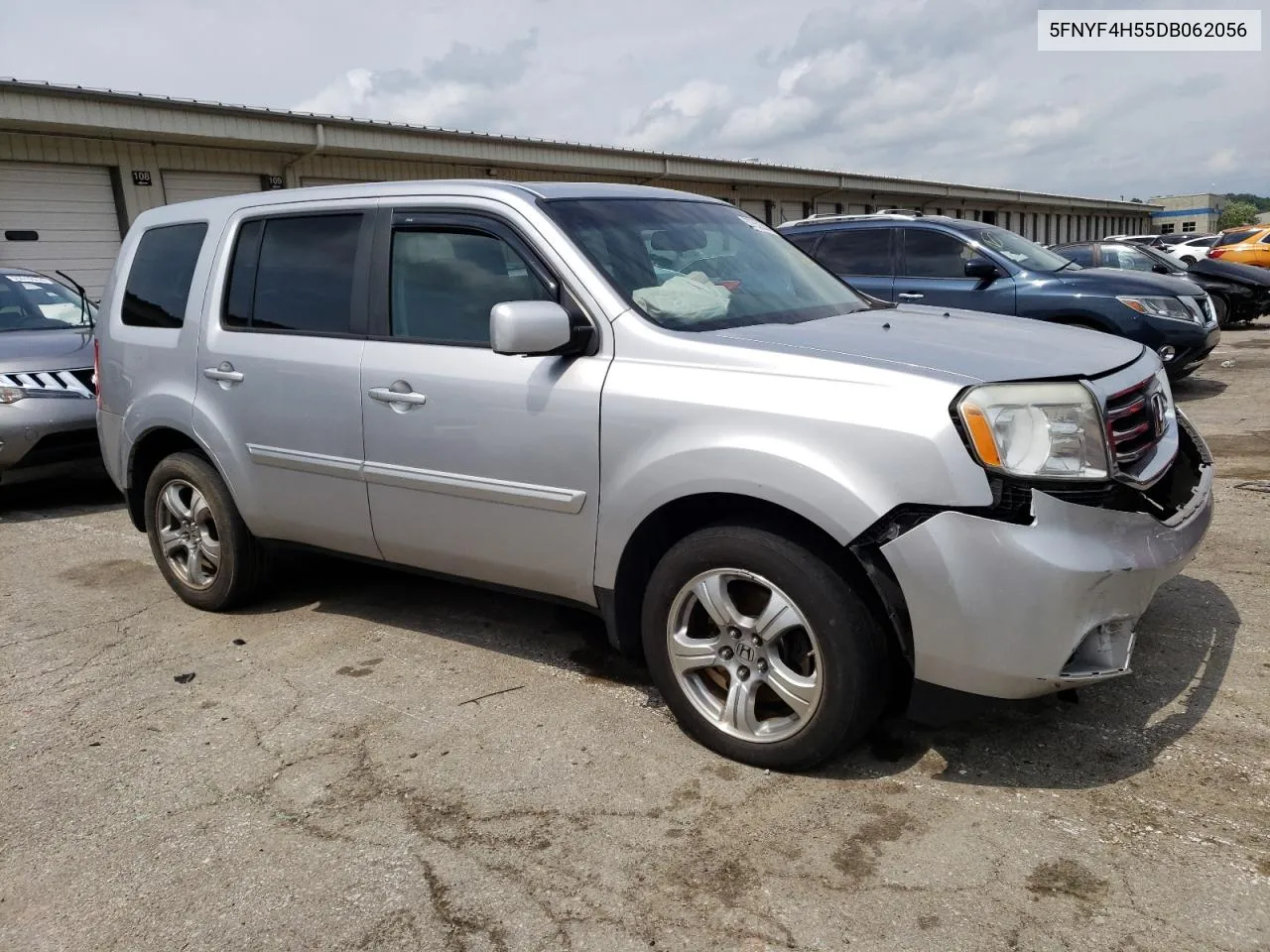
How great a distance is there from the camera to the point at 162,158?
14867mm

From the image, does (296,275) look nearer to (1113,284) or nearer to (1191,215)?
(1113,284)

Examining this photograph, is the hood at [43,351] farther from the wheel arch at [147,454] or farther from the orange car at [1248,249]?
the orange car at [1248,249]

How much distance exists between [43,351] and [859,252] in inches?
264

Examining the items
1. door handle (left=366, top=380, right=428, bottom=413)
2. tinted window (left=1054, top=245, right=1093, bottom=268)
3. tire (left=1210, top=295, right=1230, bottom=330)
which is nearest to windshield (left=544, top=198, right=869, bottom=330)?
door handle (left=366, top=380, right=428, bottom=413)

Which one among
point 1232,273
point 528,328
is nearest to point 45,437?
point 528,328

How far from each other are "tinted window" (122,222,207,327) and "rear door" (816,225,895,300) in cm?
585

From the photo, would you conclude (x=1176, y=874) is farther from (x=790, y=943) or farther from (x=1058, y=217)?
(x=1058, y=217)

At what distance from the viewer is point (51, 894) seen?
8.84 feet

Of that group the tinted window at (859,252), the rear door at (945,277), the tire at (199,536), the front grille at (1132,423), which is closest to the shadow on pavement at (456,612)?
the tire at (199,536)

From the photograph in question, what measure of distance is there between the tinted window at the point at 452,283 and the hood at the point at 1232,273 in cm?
1400

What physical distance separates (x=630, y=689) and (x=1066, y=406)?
5.95ft

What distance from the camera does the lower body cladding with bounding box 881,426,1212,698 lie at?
104 inches

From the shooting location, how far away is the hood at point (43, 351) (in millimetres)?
7035

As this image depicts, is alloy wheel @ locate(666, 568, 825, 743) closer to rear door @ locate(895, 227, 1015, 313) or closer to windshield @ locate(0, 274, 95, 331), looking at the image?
rear door @ locate(895, 227, 1015, 313)
